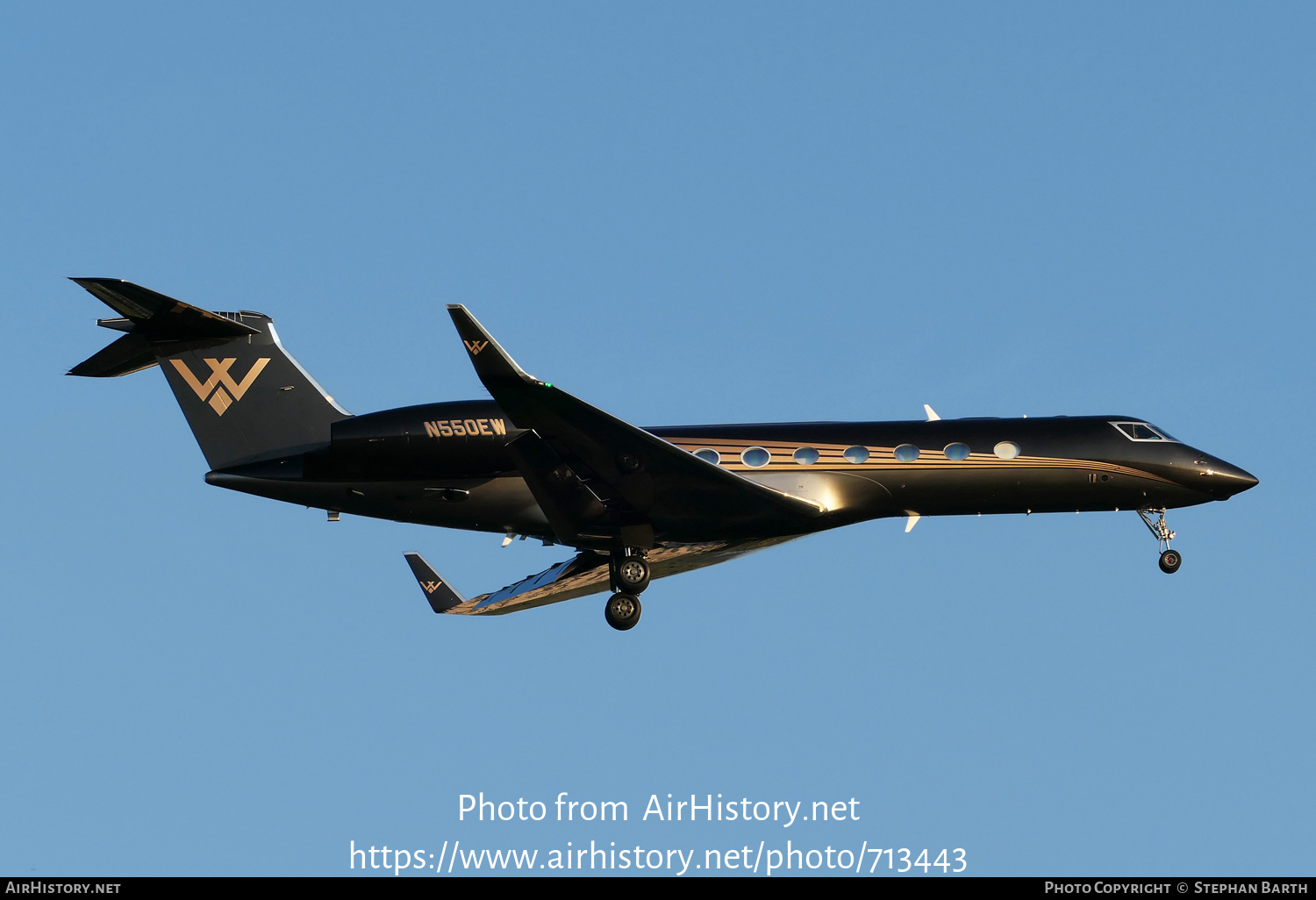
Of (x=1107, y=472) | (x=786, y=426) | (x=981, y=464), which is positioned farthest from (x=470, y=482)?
(x=1107, y=472)

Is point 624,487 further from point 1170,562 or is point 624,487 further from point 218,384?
point 1170,562

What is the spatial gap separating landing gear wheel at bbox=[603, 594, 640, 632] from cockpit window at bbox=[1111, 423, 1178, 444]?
9.03 m

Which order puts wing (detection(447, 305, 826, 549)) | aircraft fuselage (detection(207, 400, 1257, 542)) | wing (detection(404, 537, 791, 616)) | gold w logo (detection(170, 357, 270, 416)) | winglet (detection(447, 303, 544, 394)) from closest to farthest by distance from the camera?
1. winglet (detection(447, 303, 544, 394))
2. wing (detection(447, 305, 826, 549))
3. aircraft fuselage (detection(207, 400, 1257, 542))
4. gold w logo (detection(170, 357, 270, 416))
5. wing (detection(404, 537, 791, 616))

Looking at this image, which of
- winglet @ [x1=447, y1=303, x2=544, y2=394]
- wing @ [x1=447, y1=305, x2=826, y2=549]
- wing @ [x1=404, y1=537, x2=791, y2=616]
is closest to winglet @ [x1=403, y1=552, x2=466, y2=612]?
wing @ [x1=404, y1=537, x2=791, y2=616]

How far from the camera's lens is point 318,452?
2483cm

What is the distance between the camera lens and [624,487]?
79.1 ft

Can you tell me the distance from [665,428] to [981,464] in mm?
5378

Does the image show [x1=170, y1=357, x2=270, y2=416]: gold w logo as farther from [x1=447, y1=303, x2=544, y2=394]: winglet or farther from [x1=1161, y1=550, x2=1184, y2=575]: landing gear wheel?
[x1=1161, y1=550, x2=1184, y2=575]: landing gear wheel

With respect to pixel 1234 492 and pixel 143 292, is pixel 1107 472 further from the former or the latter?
pixel 143 292

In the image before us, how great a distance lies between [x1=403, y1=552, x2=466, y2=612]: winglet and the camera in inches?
1160
